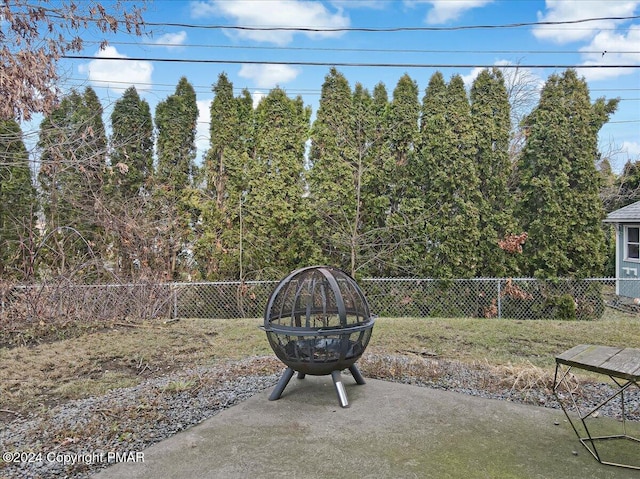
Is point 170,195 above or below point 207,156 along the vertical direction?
below

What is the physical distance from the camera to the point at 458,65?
7930 millimetres

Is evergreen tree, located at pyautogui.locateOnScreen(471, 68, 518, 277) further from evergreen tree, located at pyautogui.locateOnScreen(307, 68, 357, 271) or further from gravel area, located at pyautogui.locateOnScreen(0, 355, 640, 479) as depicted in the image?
gravel area, located at pyautogui.locateOnScreen(0, 355, 640, 479)

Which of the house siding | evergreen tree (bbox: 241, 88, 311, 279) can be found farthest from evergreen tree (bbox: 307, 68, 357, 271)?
the house siding

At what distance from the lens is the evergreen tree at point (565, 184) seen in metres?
7.54

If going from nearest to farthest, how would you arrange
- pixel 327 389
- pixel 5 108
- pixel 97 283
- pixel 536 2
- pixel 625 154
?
pixel 327 389 < pixel 5 108 < pixel 97 283 < pixel 536 2 < pixel 625 154

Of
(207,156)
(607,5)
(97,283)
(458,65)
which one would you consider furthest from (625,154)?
(97,283)

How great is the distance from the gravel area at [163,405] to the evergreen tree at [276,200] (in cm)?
376

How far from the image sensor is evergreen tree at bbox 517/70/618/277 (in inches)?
297

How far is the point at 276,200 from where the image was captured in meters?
8.10

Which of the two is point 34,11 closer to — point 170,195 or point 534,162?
point 170,195

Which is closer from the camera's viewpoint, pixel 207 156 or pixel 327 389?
pixel 327 389

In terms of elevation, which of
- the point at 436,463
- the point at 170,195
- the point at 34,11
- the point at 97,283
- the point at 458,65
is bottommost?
the point at 436,463

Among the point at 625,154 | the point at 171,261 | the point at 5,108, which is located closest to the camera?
the point at 5,108

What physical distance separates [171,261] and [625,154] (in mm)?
15528
